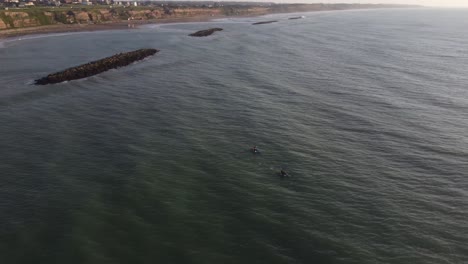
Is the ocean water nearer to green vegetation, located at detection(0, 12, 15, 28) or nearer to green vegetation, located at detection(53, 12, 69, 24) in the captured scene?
green vegetation, located at detection(0, 12, 15, 28)

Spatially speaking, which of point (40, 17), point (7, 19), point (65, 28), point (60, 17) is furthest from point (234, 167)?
point (60, 17)

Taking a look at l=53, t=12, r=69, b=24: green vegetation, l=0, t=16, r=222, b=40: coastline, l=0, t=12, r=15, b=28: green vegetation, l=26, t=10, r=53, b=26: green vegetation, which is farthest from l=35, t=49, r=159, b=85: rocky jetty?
l=53, t=12, r=69, b=24: green vegetation

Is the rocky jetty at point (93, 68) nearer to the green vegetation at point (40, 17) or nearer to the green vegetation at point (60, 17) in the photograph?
the green vegetation at point (40, 17)

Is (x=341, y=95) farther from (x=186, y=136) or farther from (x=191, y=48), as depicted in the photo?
(x=191, y=48)

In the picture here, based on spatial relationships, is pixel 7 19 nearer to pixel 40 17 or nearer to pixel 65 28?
Result: pixel 40 17

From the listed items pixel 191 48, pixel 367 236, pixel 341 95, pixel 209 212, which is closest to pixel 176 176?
pixel 209 212
